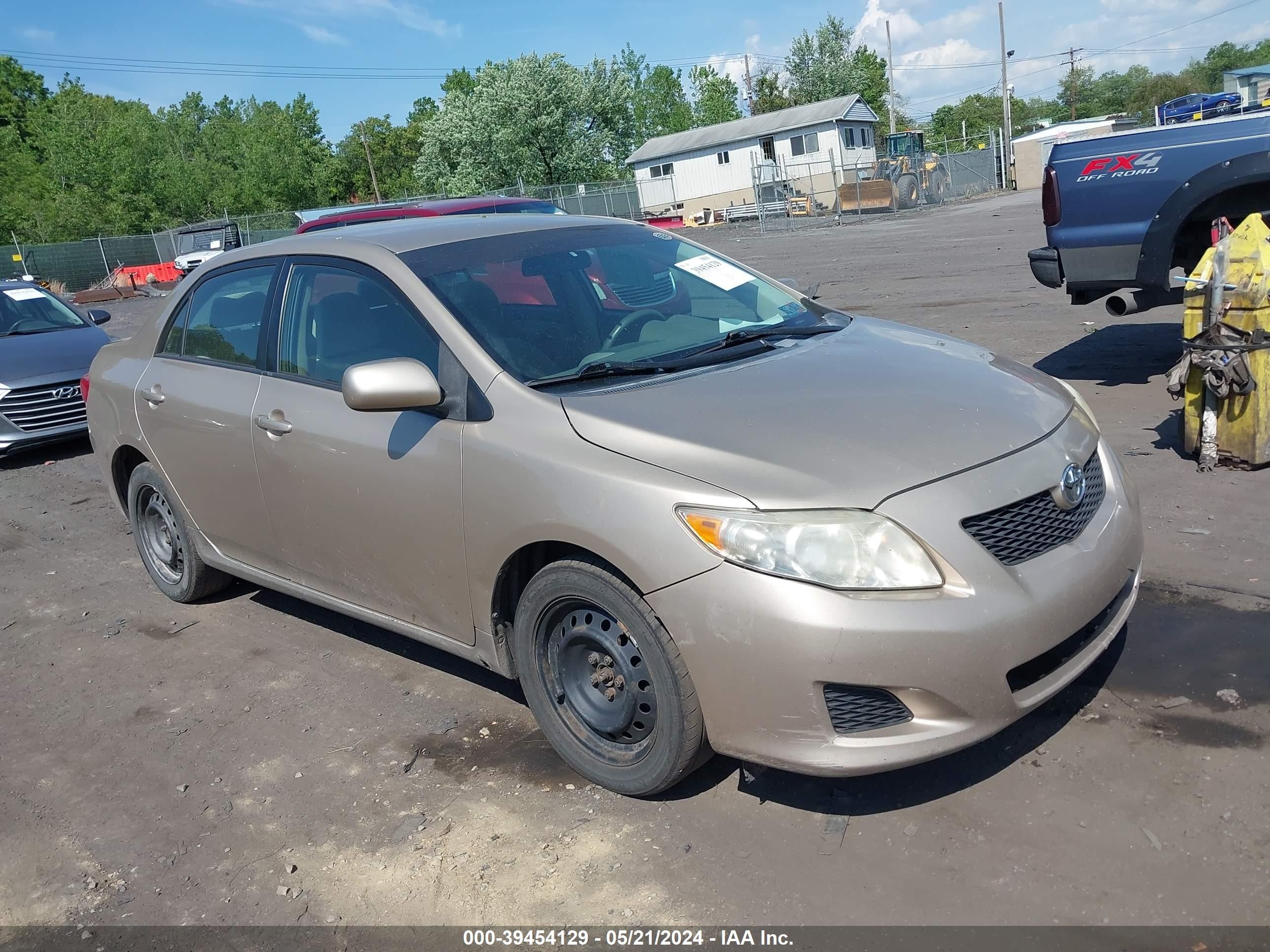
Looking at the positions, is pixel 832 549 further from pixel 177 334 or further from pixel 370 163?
pixel 370 163

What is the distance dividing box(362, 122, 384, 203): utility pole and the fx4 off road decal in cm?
8201

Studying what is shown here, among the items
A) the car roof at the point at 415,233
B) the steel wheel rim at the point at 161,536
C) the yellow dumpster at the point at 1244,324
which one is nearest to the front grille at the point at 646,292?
the car roof at the point at 415,233

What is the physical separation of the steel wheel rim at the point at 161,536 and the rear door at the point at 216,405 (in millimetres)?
354

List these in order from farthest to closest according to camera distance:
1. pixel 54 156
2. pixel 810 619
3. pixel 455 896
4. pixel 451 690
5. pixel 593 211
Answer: pixel 54 156
pixel 593 211
pixel 451 690
pixel 455 896
pixel 810 619

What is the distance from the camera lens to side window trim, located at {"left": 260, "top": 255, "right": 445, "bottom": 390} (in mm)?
3787

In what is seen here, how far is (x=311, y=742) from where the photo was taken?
3.99 meters

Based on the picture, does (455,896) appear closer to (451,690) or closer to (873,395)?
(451,690)

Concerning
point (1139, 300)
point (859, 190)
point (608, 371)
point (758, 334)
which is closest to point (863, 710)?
point (608, 371)

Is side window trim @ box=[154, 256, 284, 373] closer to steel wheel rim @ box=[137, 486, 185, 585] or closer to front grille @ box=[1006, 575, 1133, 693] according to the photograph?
steel wheel rim @ box=[137, 486, 185, 585]

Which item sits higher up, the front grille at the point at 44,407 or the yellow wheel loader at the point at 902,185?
the yellow wheel loader at the point at 902,185

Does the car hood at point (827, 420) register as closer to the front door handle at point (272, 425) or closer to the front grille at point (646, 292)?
the front grille at point (646, 292)

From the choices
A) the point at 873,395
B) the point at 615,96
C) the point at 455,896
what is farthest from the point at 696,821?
the point at 615,96

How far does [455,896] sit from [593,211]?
49.1 metres

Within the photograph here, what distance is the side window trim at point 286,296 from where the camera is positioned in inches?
149
